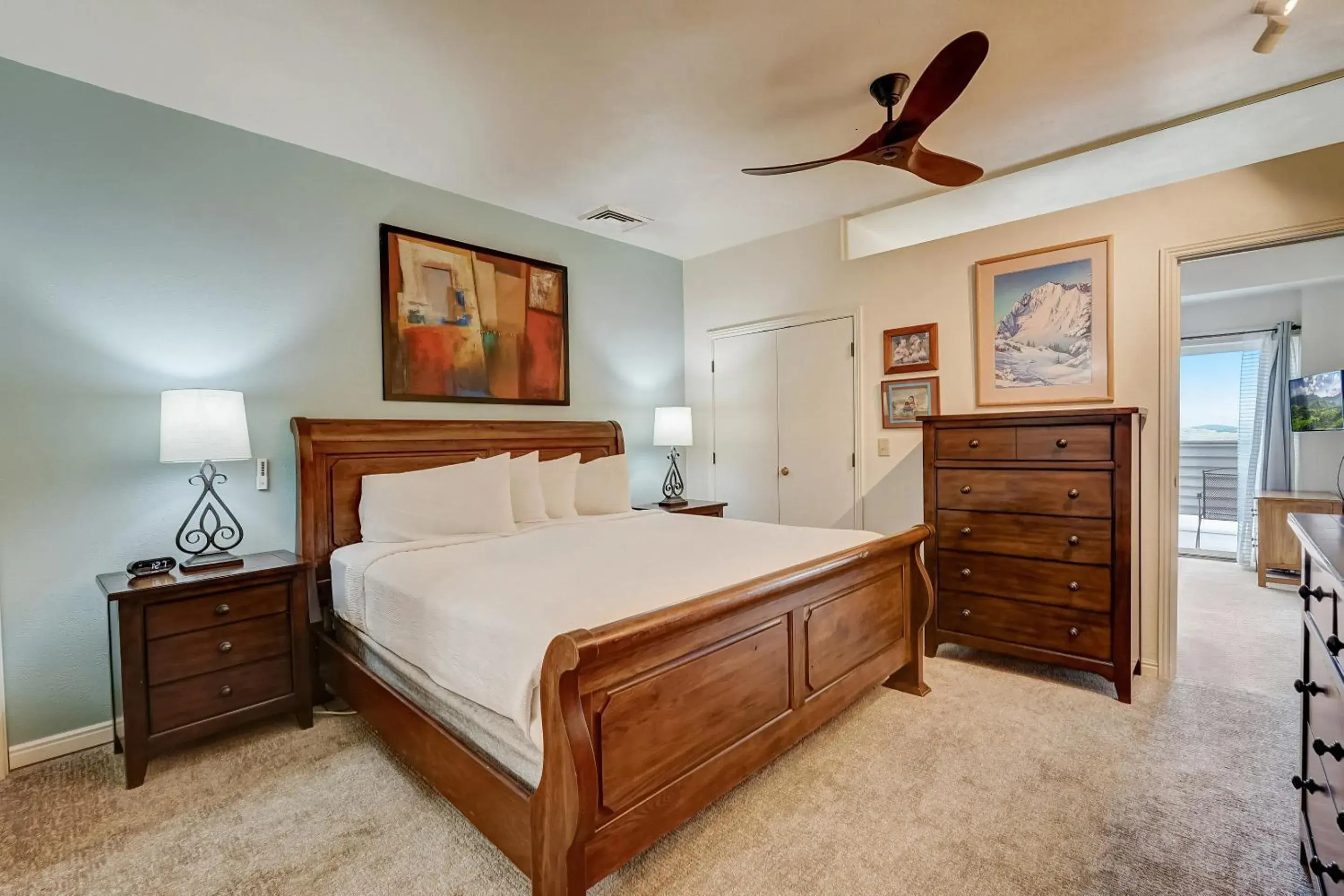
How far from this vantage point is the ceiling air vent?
3.82m

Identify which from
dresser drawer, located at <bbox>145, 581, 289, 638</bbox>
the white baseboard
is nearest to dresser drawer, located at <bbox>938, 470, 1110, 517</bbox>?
dresser drawer, located at <bbox>145, 581, 289, 638</bbox>

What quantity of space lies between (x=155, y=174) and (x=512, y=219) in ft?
5.81

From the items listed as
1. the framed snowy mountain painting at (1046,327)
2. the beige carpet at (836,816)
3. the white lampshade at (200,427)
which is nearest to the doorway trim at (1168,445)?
the framed snowy mountain painting at (1046,327)

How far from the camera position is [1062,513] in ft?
9.14

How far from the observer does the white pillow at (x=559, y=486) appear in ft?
11.5

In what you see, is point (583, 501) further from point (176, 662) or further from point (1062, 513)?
point (1062, 513)

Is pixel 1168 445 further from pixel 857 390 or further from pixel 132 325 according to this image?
pixel 132 325

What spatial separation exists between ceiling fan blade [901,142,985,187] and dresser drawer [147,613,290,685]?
318 centimetres

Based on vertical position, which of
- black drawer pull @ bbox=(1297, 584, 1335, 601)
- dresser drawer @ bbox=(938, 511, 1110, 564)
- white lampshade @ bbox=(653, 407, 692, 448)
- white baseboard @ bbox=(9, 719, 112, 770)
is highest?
white lampshade @ bbox=(653, 407, 692, 448)

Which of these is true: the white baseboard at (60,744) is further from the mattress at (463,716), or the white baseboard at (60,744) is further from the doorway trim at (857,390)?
the doorway trim at (857,390)

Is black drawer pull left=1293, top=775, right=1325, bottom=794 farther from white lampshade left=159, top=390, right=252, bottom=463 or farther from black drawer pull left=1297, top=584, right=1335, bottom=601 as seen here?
white lampshade left=159, top=390, right=252, bottom=463

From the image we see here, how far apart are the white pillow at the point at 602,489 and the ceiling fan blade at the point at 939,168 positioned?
233cm

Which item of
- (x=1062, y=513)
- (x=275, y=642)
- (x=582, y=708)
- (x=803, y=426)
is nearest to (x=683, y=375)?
(x=803, y=426)

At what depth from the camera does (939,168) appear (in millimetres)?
2439
